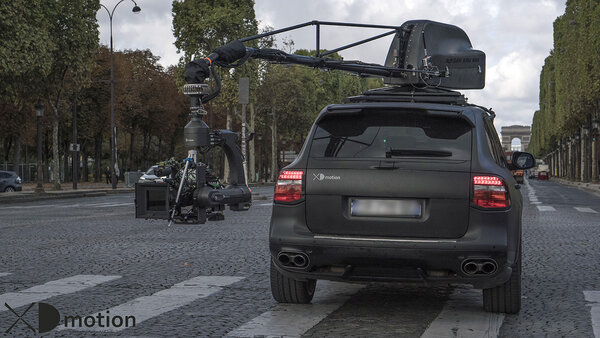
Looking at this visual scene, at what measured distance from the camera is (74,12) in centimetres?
4262

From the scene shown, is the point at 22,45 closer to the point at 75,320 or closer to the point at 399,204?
the point at 75,320

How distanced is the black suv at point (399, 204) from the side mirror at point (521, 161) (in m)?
1.75

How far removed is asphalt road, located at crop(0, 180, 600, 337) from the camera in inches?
253

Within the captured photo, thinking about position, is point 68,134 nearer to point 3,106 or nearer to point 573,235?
point 3,106

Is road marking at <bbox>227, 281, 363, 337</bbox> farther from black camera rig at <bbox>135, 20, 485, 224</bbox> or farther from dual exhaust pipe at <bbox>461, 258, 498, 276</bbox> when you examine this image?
black camera rig at <bbox>135, 20, 485, 224</bbox>

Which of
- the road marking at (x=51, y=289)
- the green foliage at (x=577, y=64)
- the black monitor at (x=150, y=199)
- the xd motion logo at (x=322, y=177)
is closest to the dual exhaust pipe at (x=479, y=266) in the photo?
the xd motion logo at (x=322, y=177)

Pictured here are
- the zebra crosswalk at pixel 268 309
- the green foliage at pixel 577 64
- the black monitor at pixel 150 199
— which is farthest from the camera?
the green foliage at pixel 577 64

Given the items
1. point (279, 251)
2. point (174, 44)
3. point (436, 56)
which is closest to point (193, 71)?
point (279, 251)

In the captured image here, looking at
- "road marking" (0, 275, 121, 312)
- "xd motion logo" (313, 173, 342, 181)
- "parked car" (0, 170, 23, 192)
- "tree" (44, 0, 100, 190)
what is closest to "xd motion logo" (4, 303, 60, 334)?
"road marking" (0, 275, 121, 312)

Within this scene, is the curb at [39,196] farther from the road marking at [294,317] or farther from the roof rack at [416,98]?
the roof rack at [416,98]

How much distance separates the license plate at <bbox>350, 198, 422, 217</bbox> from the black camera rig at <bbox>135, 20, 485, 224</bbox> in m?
4.11

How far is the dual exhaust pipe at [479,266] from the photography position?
6375 mm

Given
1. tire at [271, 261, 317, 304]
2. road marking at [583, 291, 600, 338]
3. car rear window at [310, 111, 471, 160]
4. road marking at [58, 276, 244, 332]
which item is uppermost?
car rear window at [310, 111, 471, 160]

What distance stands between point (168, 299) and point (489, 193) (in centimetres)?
306
